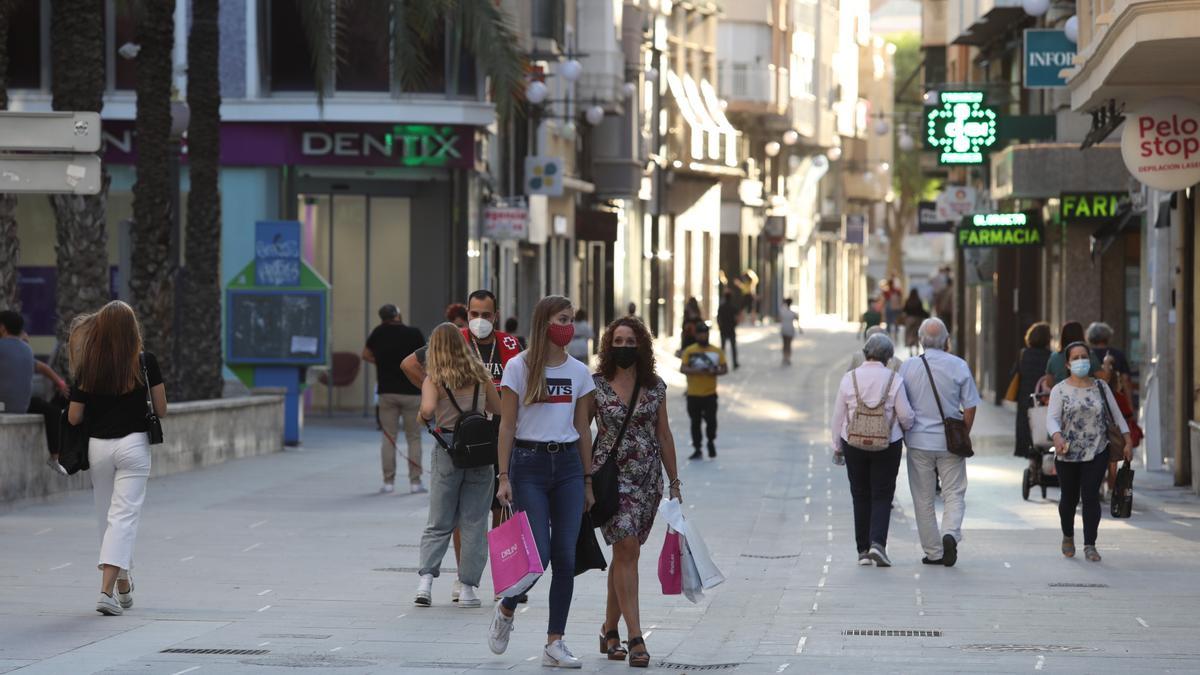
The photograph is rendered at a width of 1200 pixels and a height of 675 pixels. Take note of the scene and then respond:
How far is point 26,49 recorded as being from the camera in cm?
3412

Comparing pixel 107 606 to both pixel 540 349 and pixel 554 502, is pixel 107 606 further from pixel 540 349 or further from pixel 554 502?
pixel 540 349

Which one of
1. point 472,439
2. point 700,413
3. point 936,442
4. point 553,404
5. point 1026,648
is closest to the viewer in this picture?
point 553,404

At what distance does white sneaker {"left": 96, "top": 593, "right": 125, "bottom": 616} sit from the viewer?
1169cm

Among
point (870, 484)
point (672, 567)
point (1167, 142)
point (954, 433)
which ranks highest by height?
point (1167, 142)

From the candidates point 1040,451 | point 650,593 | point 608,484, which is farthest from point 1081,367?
point 608,484

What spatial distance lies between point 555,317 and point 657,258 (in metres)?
53.2

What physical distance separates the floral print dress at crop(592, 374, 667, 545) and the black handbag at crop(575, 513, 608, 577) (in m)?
0.08

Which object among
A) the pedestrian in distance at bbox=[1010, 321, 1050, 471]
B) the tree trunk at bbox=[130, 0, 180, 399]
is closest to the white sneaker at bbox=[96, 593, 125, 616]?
the pedestrian in distance at bbox=[1010, 321, 1050, 471]

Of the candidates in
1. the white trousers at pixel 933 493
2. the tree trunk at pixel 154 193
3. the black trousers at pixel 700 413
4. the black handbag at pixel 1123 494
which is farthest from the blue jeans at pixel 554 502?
the black trousers at pixel 700 413

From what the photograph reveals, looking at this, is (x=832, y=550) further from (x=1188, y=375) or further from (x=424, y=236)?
(x=424, y=236)

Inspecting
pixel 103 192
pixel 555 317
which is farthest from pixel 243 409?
pixel 555 317

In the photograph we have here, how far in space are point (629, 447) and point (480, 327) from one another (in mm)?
3143

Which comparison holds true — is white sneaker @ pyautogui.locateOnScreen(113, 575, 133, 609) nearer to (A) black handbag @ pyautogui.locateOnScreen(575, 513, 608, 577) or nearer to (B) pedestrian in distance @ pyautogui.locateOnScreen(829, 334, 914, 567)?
(A) black handbag @ pyautogui.locateOnScreen(575, 513, 608, 577)

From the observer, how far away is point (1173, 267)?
23.8 meters
